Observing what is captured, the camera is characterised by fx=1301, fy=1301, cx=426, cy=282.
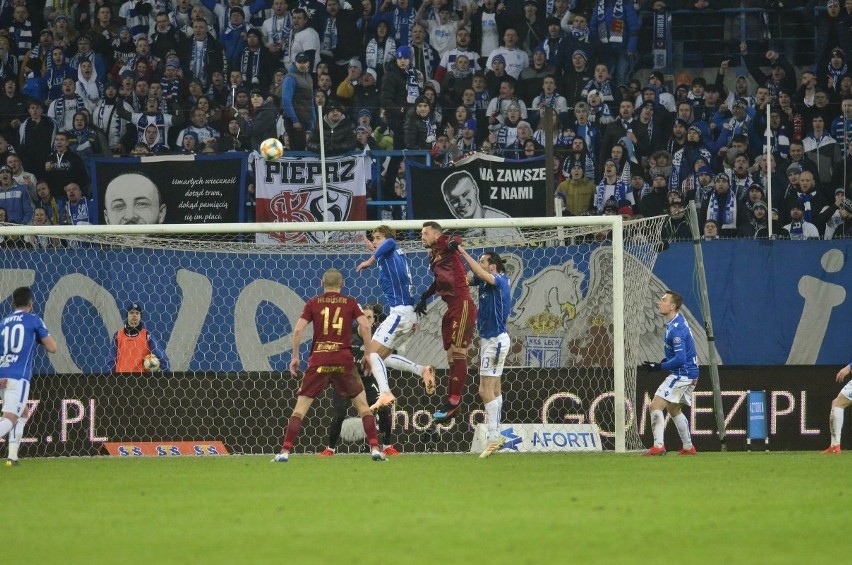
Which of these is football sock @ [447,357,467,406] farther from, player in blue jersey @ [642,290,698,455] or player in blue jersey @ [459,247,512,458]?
player in blue jersey @ [642,290,698,455]

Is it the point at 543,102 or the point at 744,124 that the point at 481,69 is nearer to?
the point at 543,102

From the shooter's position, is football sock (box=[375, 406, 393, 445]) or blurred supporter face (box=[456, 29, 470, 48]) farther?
blurred supporter face (box=[456, 29, 470, 48])

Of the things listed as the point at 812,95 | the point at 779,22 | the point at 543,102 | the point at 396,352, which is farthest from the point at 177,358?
the point at 779,22

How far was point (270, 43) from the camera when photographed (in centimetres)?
2314

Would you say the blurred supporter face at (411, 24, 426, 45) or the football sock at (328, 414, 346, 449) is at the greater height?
the blurred supporter face at (411, 24, 426, 45)

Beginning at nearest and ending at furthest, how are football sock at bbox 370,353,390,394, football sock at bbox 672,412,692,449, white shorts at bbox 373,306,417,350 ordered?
football sock at bbox 370,353,390,394 < white shorts at bbox 373,306,417,350 < football sock at bbox 672,412,692,449

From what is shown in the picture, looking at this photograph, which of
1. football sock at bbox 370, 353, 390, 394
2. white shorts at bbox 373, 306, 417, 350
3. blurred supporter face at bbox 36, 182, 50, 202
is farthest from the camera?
blurred supporter face at bbox 36, 182, 50, 202

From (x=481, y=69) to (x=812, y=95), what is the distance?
5495mm

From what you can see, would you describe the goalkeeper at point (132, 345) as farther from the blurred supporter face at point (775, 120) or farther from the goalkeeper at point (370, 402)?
the blurred supporter face at point (775, 120)

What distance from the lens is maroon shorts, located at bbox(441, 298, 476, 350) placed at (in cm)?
1421

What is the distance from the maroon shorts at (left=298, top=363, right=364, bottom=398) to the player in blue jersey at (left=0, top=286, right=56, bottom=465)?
302 centimetres

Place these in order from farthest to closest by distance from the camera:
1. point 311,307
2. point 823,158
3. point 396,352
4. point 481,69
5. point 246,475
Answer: point 481,69, point 823,158, point 396,352, point 311,307, point 246,475

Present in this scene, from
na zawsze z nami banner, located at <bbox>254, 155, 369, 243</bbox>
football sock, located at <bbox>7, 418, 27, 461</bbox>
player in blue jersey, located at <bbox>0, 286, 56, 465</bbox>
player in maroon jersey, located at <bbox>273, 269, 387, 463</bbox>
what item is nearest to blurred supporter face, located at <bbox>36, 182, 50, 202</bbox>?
na zawsze z nami banner, located at <bbox>254, 155, 369, 243</bbox>

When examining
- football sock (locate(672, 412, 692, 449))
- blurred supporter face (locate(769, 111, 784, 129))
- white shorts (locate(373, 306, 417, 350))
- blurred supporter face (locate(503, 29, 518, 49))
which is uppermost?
blurred supporter face (locate(503, 29, 518, 49))
